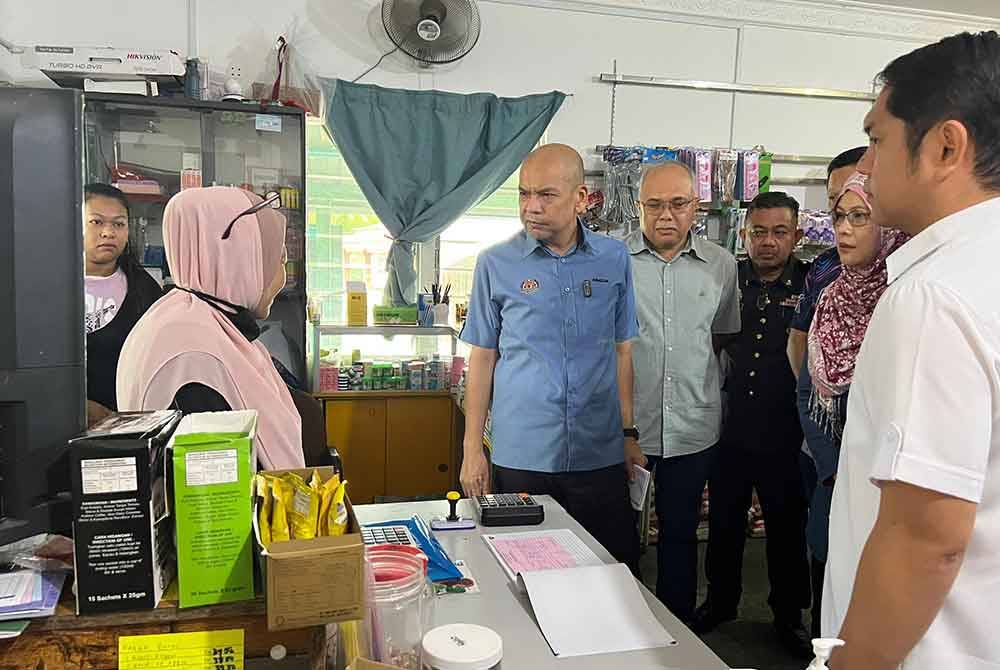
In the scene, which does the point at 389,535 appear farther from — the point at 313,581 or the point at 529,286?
the point at 529,286

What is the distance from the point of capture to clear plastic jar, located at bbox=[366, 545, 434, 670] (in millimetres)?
940

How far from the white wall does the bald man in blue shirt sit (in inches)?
75.2

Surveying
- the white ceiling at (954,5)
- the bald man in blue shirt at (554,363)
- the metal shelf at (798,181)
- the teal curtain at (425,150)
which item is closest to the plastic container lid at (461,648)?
the bald man in blue shirt at (554,363)

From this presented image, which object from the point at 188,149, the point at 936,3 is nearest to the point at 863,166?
the point at 188,149

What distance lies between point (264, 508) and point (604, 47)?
12.0ft

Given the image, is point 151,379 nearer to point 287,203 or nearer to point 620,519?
point 620,519

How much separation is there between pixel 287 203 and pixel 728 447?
2429mm

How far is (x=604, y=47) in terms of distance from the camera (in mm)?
3936

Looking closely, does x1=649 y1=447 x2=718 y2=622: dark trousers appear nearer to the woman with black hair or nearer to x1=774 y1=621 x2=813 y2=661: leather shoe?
x1=774 y1=621 x2=813 y2=661: leather shoe

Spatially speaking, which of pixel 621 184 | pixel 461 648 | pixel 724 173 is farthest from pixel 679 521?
pixel 724 173

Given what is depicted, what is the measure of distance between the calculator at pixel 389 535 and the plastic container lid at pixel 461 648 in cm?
42

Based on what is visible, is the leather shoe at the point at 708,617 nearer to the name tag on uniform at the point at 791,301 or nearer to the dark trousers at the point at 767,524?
the dark trousers at the point at 767,524

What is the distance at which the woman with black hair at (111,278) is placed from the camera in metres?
3.09

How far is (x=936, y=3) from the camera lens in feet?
13.6
